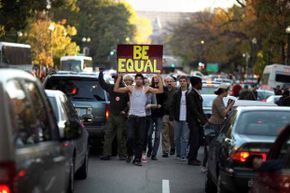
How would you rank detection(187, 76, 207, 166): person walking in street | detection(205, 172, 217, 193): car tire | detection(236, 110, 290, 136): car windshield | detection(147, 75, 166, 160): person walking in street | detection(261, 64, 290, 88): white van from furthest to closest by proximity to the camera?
detection(261, 64, 290, 88): white van, detection(147, 75, 166, 160): person walking in street, detection(187, 76, 207, 166): person walking in street, detection(205, 172, 217, 193): car tire, detection(236, 110, 290, 136): car windshield

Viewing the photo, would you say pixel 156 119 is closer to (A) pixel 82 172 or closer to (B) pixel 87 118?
(B) pixel 87 118

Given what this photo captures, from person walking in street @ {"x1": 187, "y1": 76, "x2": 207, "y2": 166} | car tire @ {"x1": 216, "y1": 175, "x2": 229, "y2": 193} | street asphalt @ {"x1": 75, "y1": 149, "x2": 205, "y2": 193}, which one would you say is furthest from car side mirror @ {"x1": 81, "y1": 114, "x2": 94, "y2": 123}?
car tire @ {"x1": 216, "y1": 175, "x2": 229, "y2": 193}

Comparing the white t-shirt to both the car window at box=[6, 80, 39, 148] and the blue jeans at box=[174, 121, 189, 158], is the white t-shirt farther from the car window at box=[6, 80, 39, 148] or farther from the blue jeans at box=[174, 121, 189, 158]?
the car window at box=[6, 80, 39, 148]

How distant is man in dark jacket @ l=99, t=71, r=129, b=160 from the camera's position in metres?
16.1

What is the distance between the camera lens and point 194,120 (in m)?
16.0

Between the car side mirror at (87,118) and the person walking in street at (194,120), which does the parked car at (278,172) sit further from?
the person walking in street at (194,120)

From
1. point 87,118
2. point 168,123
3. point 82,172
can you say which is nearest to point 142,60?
point 168,123

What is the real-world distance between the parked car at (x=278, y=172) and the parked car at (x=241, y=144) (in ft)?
5.92

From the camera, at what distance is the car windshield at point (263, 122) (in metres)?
10.2

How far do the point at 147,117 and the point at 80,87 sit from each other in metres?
1.62

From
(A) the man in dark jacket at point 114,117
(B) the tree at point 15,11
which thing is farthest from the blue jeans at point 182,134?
(B) the tree at point 15,11

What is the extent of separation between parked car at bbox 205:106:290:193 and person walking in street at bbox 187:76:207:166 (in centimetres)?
413

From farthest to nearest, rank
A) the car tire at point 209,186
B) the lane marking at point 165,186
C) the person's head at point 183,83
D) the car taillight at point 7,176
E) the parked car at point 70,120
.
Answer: the person's head at point 183,83 < the lane marking at point 165,186 < the car tire at point 209,186 < the parked car at point 70,120 < the car taillight at point 7,176

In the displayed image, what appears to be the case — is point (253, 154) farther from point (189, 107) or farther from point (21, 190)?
point (189, 107)
